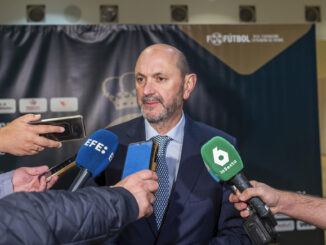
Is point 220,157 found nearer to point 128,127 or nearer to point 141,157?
point 141,157

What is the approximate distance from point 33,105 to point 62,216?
2375 mm

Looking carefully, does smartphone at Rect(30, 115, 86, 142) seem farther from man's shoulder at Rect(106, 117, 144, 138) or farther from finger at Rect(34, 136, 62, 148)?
man's shoulder at Rect(106, 117, 144, 138)

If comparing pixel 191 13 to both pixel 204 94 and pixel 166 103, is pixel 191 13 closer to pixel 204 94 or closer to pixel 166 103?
pixel 204 94

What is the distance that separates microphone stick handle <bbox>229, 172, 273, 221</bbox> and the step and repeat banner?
197 cm

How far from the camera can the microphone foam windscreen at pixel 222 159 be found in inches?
41.4

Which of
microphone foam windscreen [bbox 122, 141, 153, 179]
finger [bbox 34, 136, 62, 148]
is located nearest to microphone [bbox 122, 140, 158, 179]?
microphone foam windscreen [bbox 122, 141, 153, 179]

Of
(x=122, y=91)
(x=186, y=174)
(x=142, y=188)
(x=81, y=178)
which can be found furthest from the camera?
(x=122, y=91)

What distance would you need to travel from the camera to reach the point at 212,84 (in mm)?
3027

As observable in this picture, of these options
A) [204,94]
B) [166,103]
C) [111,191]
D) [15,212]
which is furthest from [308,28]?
[15,212]

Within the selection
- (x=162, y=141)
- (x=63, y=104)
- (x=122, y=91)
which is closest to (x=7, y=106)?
(x=63, y=104)

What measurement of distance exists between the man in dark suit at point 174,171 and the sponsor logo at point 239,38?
136 cm

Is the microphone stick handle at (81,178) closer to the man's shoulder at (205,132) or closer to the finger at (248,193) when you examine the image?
the finger at (248,193)

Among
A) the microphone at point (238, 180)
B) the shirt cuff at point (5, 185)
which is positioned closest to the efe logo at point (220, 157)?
the microphone at point (238, 180)

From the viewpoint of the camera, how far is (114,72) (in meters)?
2.98
